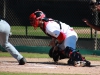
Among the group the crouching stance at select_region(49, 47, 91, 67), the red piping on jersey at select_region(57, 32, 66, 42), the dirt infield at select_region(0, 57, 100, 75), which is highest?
the red piping on jersey at select_region(57, 32, 66, 42)

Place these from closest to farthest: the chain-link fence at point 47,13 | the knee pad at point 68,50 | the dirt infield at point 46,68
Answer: the dirt infield at point 46,68
the knee pad at point 68,50
the chain-link fence at point 47,13

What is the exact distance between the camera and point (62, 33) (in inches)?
470

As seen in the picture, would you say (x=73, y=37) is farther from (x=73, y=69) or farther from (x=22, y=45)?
(x=22, y=45)

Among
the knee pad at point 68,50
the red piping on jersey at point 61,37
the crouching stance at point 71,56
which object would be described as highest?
the red piping on jersey at point 61,37

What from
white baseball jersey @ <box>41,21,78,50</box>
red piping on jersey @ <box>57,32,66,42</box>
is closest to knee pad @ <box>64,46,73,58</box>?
white baseball jersey @ <box>41,21,78,50</box>

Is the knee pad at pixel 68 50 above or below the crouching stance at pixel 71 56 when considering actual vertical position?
above

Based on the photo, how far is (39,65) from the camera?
11961mm

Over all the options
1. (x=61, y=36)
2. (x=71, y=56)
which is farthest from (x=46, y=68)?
(x=61, y=36)

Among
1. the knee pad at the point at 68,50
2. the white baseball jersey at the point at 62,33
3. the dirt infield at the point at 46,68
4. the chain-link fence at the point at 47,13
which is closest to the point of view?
the dirt infield at the point at 46,68

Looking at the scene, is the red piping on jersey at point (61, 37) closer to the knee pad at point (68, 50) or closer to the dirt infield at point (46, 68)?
the knee pad at point (68, 50)

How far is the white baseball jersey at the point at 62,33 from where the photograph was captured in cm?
1169

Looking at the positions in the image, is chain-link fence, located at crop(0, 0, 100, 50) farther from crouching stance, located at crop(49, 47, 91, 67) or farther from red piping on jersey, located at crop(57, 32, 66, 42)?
red piping on jersey, located at crop(57, 32, 66, 42)

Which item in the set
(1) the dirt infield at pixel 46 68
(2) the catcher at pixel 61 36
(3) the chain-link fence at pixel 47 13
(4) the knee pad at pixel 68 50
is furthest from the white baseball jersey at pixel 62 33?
(3) the chain-link fence at pixel 47 13

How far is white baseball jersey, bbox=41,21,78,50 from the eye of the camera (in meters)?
11.7
